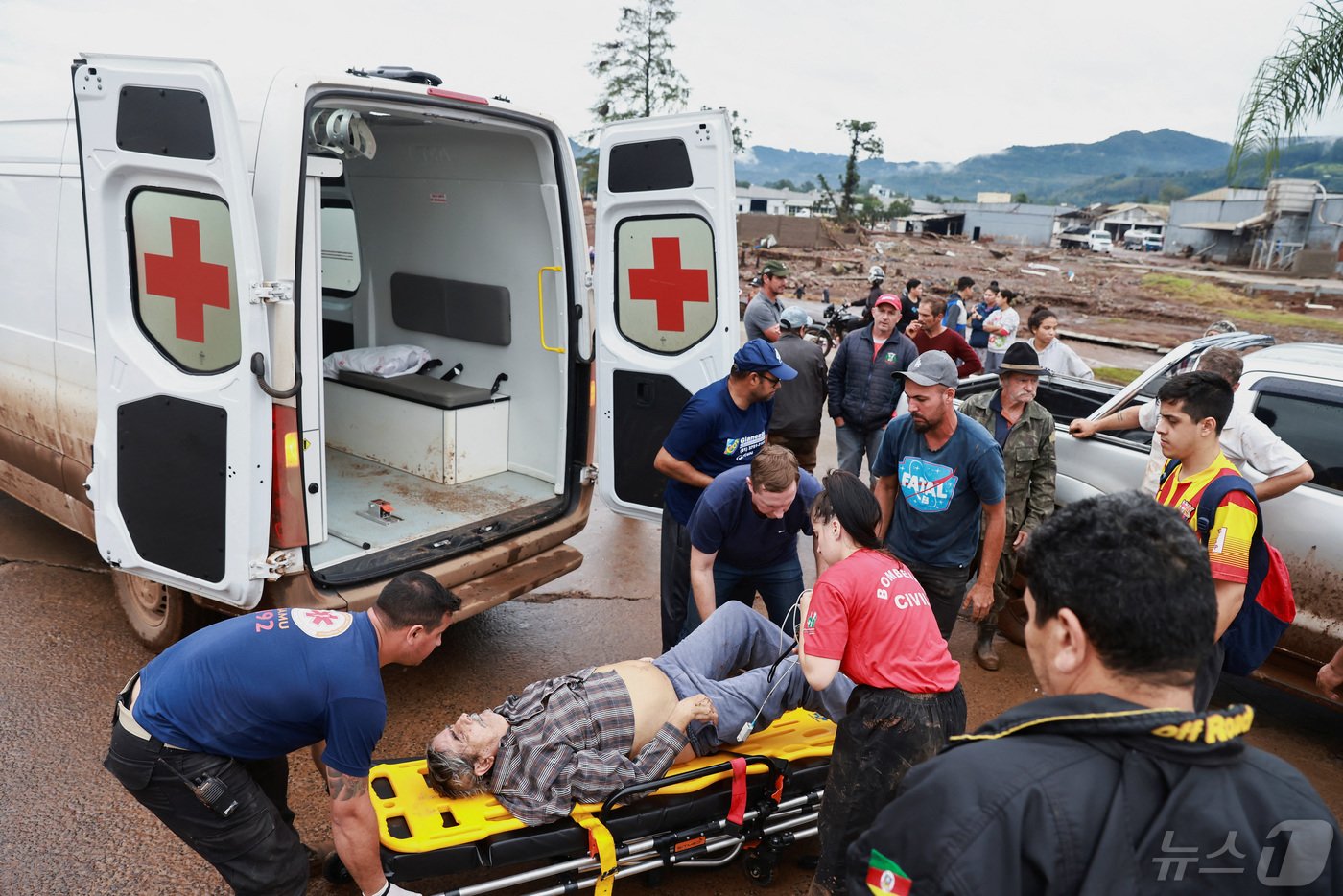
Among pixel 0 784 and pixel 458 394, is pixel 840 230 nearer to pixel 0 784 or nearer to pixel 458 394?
pixel 458 394

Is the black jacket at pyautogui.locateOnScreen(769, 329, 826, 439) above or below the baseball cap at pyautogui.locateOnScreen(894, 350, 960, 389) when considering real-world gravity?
below

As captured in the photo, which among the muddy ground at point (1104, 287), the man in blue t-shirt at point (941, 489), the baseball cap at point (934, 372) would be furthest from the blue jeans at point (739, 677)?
the muddy ground at point (1104, 287)

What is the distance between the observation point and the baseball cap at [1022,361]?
180 inches

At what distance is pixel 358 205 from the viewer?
6.07m

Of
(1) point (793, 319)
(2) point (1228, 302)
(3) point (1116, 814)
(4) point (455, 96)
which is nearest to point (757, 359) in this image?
(4) point (455, 96)

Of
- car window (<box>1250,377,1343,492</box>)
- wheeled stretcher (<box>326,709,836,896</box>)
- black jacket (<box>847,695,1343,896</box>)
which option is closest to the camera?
black jacket (<box>847,695,1343,896</box>)

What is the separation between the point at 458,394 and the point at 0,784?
9.23ft

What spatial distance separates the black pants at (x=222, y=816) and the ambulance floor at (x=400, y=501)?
58.5 inches

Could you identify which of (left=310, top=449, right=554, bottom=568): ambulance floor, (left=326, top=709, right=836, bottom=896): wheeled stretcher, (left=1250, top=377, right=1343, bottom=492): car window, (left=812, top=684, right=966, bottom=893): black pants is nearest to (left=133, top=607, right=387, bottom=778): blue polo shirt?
(left=326, top=709, right=836, bottom=896): wheeled stretcher

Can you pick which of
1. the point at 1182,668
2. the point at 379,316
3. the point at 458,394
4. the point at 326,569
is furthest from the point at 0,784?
the point at 1182,668

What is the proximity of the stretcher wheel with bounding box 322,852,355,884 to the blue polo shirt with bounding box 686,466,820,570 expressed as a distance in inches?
67.2

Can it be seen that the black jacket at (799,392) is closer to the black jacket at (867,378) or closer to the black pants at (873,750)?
the black jacket at (867,378)

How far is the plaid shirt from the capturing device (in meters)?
2.97

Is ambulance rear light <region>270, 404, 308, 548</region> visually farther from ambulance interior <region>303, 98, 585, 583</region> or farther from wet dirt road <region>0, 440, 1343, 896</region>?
wet dirt road <region>0, 440, 1343, 896</region>
